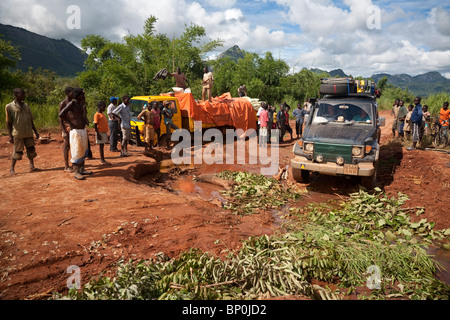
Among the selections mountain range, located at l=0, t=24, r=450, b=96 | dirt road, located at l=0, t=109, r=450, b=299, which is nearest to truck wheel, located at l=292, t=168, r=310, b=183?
dirt road, located at l=0, t=109, r=450, b=299

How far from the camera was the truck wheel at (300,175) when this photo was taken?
268 inches

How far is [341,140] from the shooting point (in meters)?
6.04

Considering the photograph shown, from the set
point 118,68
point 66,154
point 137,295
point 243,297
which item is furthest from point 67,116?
point 118,68

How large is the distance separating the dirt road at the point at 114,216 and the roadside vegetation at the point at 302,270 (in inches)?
15.5

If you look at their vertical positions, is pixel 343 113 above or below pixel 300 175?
above

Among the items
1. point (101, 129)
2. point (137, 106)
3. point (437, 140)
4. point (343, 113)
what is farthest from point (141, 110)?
point (437, 140)

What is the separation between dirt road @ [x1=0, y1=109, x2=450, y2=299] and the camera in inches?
135

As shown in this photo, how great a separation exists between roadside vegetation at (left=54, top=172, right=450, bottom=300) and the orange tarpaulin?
305 inches

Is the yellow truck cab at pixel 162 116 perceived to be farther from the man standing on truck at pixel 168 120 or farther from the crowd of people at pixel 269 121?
the crowd of people at pixel 269 121

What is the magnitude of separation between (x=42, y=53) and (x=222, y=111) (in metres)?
97.4

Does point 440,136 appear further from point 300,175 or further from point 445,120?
point 300,175

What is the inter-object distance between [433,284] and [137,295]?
3.19 m

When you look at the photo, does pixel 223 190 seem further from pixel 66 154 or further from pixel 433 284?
pixel 433 284
